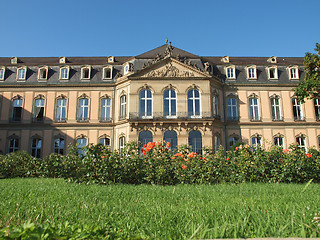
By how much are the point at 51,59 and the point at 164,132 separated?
21.4 m

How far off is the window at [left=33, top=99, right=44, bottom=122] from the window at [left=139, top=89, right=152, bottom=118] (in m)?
12.0

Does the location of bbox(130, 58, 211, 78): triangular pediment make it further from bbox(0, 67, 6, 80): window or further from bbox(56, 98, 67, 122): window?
bbox(0, 67, 6, 80): window

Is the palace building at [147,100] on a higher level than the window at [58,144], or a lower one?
higher

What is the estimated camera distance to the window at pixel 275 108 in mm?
27328

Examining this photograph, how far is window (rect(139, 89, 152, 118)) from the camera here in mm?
23764

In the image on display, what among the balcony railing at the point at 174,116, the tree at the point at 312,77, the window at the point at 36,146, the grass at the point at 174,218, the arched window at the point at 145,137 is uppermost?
the tree at the point at 312,77

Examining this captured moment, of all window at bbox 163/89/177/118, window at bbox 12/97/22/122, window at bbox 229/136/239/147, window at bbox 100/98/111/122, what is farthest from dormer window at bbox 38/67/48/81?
window at bbox 229/136/239/147

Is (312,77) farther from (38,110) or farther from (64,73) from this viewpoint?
(38,110)

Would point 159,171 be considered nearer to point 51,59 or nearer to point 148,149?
point 148,149

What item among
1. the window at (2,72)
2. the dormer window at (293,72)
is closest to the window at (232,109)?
the dormer window at (293,72)

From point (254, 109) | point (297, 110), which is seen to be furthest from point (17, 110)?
point (297, 110)

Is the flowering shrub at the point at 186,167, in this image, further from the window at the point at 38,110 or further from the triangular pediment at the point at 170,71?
the window at the point at 38,110

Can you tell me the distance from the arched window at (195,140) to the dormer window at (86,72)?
13860mm

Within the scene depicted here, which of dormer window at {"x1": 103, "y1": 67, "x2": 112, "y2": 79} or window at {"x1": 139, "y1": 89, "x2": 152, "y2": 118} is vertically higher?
dormer window at {"x1": 103, "y1": 67, "x2": 112, "y2": 79}
